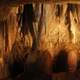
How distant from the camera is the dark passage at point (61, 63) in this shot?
2947 millimetres

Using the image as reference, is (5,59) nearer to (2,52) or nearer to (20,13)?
(2,52)

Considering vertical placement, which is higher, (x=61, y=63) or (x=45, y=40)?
(x=45, y=40)

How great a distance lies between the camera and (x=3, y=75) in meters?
3.04

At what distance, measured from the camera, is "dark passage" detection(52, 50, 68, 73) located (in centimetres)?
295

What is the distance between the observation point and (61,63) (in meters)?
2.97

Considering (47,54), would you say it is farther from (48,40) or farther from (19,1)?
(19,1)

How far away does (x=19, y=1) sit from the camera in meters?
2.93

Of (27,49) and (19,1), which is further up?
(19,1)

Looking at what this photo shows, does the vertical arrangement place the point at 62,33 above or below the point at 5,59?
above

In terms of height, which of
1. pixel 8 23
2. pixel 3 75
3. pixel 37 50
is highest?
pixel 8 23

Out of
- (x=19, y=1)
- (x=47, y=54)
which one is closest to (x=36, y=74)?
(x=47, y=54)

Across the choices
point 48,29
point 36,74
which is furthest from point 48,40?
point 36,74

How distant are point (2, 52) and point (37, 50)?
0.27 metres

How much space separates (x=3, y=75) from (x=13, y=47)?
230 millimetres
